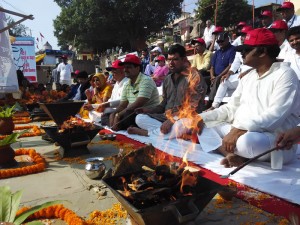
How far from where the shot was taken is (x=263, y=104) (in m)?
3.45

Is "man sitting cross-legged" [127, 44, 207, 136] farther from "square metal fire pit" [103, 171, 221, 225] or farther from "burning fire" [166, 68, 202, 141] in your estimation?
"square metal fire pit" [103, 171, 221, 225]

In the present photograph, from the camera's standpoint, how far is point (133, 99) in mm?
6219

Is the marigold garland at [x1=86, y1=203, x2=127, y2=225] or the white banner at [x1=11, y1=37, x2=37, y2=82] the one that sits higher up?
the white banner at [x1=11, y1=37, x2=37, y2=82]

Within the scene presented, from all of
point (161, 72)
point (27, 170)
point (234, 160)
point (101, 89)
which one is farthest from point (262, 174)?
point (161, 72)

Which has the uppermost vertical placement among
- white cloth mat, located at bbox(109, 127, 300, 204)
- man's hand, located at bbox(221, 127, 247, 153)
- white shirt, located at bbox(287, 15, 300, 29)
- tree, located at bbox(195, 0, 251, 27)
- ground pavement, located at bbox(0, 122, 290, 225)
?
tree, located at bbox(195, 0, 251, 27)

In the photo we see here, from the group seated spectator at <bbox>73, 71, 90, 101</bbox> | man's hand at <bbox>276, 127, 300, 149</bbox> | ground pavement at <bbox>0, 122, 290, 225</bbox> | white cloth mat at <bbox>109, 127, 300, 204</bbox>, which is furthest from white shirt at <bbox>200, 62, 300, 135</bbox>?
seated spectator at <bbox>73, 71, 90, 101</bbox>

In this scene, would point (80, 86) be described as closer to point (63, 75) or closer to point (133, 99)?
point (133, 99)

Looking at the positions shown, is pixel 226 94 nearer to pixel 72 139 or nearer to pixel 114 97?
pixel 114 97

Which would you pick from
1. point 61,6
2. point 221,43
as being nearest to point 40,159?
point 221,43

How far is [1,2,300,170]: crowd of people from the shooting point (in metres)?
3.27

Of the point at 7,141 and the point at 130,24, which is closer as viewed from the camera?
the point at 7,141

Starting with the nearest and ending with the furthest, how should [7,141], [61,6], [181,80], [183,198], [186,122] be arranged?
[183,198]
[7,141]
[186,122]
[181,80]
[61,6]

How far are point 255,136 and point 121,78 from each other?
174 inches

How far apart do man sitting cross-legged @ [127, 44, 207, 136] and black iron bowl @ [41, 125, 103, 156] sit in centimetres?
121
